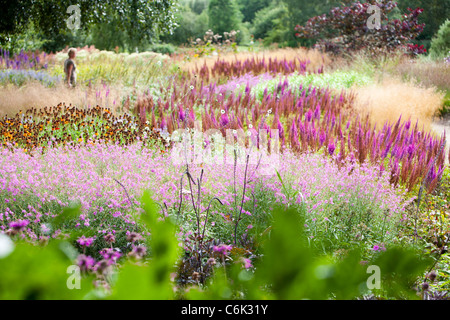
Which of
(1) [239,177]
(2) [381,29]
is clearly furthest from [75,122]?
(2) [381,29]

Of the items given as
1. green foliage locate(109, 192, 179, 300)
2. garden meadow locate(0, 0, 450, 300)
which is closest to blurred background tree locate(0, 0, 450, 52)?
garden meadow locate(0, 0, 450, 300)

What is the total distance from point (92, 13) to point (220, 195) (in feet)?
21.1

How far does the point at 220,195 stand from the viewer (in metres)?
3.04

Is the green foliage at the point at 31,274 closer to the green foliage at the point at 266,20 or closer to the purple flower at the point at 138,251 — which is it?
the purple flower at the point at 138,251

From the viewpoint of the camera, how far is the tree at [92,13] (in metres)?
7.85

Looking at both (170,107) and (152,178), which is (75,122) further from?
(152,178)

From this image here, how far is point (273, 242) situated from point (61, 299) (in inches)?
7.7

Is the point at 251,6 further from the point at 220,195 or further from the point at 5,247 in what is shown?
the point at 5,247

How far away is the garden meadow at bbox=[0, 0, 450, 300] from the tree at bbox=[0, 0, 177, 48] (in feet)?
3.48

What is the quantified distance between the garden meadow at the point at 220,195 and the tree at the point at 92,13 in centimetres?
106

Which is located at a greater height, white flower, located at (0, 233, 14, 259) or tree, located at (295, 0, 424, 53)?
tree, located at (295, 0, 424, 53)

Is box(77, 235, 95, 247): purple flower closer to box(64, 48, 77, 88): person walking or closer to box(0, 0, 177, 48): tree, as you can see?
box(64, 48, 77, 88): person walking

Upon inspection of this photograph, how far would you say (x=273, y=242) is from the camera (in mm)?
351

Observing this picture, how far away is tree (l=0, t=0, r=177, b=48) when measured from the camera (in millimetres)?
7848
